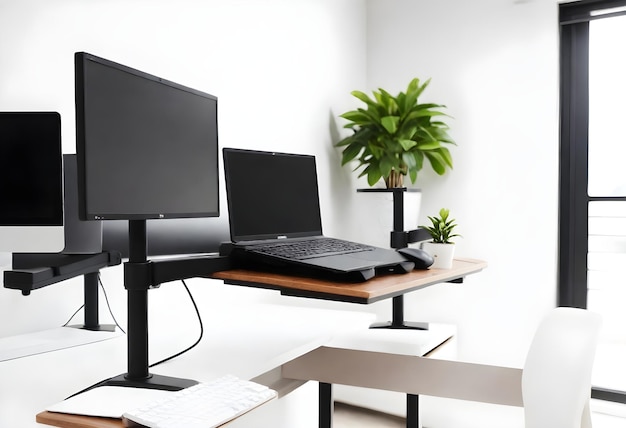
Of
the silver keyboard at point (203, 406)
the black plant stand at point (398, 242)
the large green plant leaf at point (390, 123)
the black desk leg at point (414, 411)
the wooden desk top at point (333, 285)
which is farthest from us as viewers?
the large green plant leaf at point (390, 123)

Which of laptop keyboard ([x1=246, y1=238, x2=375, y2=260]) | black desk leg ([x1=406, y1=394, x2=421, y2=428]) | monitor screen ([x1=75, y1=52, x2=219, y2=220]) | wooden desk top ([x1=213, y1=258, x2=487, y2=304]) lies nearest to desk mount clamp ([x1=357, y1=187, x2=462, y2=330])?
black desk leg ([x1=406, y1=394, x2=421, y2=428])

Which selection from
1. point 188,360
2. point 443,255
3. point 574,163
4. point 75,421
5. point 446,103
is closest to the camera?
point 75,421

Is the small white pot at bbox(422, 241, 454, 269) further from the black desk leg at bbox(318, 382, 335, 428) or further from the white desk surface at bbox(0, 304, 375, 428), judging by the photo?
the black desk leg at bbox(318, 382, 335, 428)

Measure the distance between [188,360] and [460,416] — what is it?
1.90 meters

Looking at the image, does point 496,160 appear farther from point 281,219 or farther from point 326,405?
point 281,219

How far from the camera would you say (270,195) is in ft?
5.50

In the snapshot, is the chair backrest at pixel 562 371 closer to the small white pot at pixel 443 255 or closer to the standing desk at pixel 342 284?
the standing desk at pixel 342 284

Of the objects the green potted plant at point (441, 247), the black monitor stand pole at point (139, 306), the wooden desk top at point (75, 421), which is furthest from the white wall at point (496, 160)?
the wooden desk top at point (75, 421)

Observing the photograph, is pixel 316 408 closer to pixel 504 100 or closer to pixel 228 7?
pixel 228 7

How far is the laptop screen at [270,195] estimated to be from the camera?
155cm

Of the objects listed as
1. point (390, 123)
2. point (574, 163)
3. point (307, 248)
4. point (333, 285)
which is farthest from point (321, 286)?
point (574, 163)

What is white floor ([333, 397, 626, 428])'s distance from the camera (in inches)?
108

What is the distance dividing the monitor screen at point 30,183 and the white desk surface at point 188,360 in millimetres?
292

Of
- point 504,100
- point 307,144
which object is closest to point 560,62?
point 504,100
